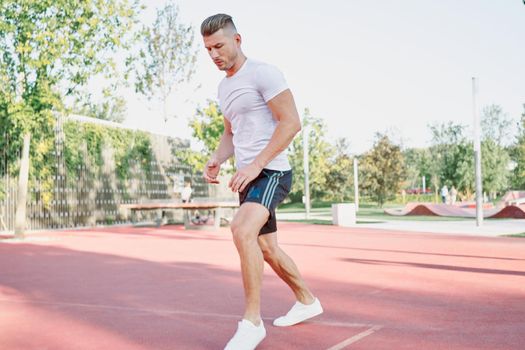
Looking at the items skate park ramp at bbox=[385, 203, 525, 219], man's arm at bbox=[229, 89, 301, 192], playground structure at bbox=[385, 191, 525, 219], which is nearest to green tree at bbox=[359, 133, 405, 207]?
playground structure at bbox=[385, 191, 525, 219]

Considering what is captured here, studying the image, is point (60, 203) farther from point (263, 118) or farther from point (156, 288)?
point (263, 118)

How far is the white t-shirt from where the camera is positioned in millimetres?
3967

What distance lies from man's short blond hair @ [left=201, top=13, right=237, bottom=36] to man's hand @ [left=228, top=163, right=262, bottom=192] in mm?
821

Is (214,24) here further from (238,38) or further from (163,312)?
(163,312)

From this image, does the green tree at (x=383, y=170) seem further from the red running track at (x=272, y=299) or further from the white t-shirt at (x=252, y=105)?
the white t-shirt at (x=252, y=105)

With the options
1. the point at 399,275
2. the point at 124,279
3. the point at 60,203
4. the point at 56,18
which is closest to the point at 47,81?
the point at 56,18

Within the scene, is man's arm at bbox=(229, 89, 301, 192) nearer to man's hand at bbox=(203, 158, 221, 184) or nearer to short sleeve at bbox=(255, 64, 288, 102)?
short sleeve at bbox=(255, 64, 288, 102)

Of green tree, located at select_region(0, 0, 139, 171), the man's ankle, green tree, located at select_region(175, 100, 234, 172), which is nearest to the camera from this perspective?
the man's ankle

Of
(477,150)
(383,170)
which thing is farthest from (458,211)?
(383,170)

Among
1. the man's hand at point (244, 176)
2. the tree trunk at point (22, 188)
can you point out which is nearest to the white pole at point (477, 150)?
the tree trunk at point (22, 188)

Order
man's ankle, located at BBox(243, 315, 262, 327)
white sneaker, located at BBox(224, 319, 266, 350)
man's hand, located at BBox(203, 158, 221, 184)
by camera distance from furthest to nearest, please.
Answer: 1. man's hand, located at BBox(203, 158, 221, 184)
2. man's ankle, located at BBox(243, 315, 262, 327)
3. white sneaker, located at BBox(224, 319, 266, 350)

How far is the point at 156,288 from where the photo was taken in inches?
269

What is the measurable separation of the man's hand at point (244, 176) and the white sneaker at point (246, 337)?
2.52ft

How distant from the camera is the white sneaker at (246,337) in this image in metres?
3.62
